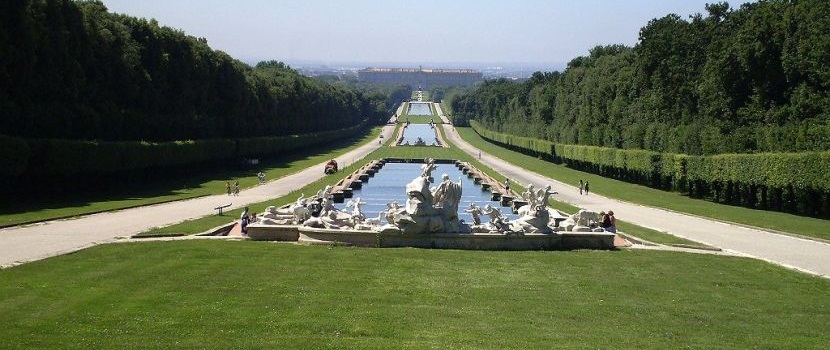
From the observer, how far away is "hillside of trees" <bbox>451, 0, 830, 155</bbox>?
4762 cm

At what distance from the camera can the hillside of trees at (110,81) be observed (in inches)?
1706

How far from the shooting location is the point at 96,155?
47188 millimetres

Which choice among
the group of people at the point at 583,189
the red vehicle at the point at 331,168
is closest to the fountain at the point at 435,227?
the group of people at the point at 583,189

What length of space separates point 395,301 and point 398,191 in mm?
37755

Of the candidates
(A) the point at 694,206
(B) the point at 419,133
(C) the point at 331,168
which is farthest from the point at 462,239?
(B) the point at 419,133

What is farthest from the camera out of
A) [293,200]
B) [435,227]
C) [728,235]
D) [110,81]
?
[110,81]

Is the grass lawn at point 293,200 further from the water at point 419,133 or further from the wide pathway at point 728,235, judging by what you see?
the water at point 419,133

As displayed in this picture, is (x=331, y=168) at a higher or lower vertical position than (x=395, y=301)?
lower

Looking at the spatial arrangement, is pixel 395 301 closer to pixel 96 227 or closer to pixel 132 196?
pixel 96 227

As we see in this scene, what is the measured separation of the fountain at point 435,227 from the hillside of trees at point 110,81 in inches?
809

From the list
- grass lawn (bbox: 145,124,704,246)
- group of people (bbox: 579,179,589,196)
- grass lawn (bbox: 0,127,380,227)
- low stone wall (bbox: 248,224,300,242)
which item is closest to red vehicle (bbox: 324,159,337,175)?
grass lawn (bbox: 145,124,704,246)

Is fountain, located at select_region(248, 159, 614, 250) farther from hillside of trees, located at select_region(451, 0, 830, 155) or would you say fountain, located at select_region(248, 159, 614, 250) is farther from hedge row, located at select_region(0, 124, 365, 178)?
hillside of trees, located at select_region(451, 0, 830, 155)

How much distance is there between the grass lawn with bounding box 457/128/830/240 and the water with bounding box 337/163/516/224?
746 centimetres

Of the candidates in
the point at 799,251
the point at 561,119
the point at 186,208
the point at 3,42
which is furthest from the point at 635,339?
the point at 561,119
